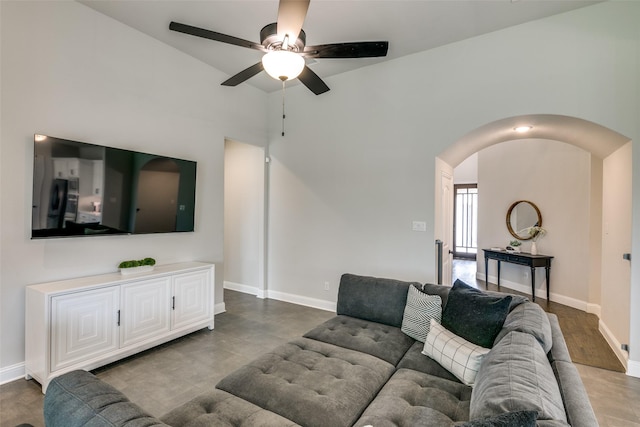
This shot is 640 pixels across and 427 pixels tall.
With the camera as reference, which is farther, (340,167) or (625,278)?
(340,167)

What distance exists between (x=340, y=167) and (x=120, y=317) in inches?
123

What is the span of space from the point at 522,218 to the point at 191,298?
18.8 ft

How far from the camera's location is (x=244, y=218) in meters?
5.50

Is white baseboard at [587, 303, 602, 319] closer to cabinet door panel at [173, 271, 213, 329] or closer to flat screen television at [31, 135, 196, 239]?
cabinet door panel at [173, 271, 213, 329]

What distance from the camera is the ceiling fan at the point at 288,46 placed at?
199cm

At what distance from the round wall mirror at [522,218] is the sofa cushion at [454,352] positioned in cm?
442

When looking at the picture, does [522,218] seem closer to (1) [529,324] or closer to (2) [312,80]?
(1) [529,324]

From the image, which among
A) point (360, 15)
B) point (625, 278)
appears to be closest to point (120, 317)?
point (360, 15)

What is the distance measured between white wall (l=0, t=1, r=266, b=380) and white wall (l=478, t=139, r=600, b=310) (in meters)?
5.25

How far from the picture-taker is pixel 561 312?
175 inches

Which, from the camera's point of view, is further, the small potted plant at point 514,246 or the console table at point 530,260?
the small potted plant at point 514,246

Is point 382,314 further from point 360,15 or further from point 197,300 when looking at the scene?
point 360,15

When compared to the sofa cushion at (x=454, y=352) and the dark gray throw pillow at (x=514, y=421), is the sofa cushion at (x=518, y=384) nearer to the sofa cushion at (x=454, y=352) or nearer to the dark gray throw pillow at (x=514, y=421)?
the dark gray throw pillow at (x=514, y=421)

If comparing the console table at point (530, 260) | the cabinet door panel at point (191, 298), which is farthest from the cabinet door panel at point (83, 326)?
the console table at point (530, 260)
